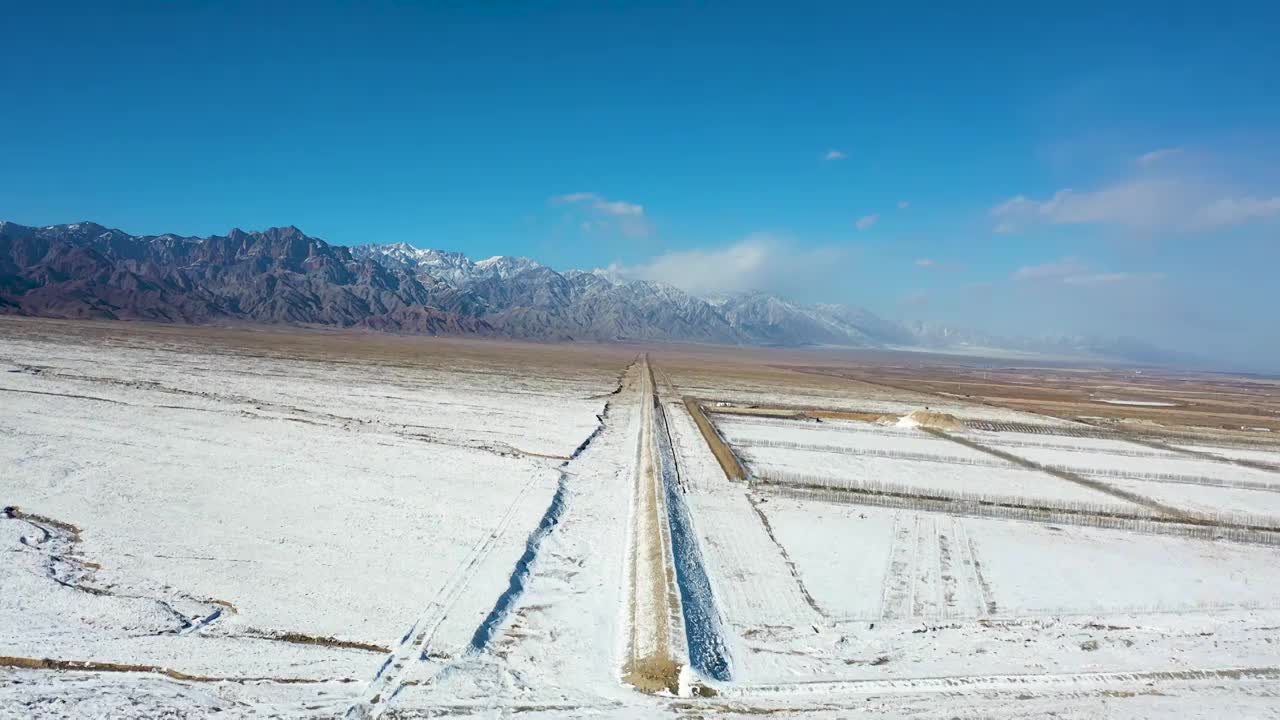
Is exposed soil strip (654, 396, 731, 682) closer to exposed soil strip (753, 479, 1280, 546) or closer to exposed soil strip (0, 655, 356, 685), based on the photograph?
exposed soil strip (753, 479, 1280, 546)

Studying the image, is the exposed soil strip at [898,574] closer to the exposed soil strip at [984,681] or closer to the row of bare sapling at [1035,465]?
the exposed soil strip at [984,681]

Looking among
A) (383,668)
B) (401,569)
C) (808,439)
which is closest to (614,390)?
(808,439)

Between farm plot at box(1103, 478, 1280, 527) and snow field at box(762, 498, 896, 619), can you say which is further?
farm plot at box(1103, 478, 1280, 527)

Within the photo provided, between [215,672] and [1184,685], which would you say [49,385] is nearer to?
→ [215,672]

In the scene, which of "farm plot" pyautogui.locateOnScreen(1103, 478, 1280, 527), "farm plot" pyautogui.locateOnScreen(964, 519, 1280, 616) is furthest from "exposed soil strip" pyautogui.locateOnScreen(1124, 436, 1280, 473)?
"farm plot" pyautogui.locateOnScreen(964, 519, 1280, 616)

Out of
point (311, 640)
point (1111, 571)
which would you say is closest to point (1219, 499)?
point (1111, 571)
